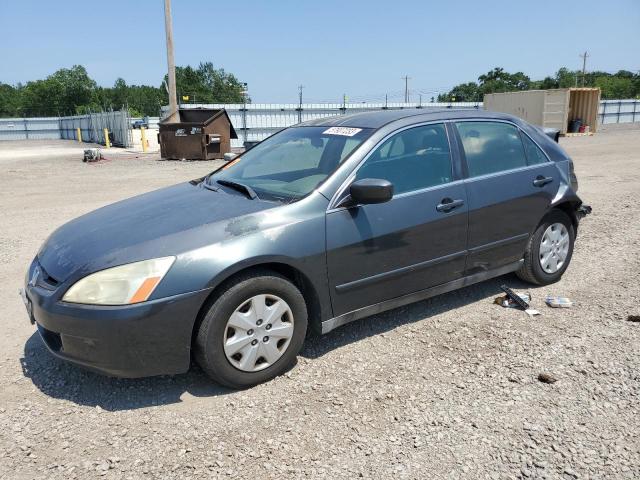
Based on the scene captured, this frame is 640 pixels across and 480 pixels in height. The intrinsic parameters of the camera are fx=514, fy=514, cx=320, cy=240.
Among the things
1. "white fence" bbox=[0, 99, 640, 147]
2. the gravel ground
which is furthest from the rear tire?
"white fence" bbox=[0, 99, 640, 147]

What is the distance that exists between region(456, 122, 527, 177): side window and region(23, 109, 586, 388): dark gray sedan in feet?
0.04

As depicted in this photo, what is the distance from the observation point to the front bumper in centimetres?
273

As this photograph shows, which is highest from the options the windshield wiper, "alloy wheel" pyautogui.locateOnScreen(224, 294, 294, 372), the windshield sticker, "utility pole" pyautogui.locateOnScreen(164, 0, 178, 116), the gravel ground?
"utility pole" pyautogui.locateOnScreen(164, 0, 178, 116)

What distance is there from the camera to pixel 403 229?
11.7ft

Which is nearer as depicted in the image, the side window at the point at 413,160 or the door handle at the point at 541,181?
the side window at the point at 413,160

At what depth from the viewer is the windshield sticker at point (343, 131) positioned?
3812 millimetres

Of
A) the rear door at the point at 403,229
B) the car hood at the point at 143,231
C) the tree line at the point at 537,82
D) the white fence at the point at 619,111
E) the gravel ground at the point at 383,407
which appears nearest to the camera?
the gravel ground at the point at 383,407

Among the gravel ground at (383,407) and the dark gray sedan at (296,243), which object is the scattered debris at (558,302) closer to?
the gravel ground at (383,407)

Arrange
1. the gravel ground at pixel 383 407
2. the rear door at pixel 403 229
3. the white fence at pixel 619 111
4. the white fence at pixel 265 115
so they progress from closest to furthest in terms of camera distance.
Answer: the gravel ground at pixel 383 407, the rear door at pixel 403 229, the white fence at pixel 265 115, the white fence at pixel 619 111

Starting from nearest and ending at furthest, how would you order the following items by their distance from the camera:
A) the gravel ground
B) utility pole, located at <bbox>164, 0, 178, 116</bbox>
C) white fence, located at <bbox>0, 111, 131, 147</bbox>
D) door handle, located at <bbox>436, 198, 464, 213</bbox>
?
the gravel ground → door handle, located at <bbox>436, 198, 464, 213</bbox> → utility pole, located at <bbox>164, 0, 178, 116</bbox> → white fence, located at <bbox>0, 111, 131, 147</bbox>

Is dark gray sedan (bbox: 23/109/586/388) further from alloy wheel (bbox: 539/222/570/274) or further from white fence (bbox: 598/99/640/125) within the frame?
white fence (bbox: 598/99/640/125)

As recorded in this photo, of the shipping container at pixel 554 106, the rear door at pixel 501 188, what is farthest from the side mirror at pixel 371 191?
the shipping container at pixel 554 106

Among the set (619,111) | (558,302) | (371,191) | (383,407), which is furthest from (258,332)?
(619,111)

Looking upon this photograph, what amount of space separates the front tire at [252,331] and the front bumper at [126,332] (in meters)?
0.12
